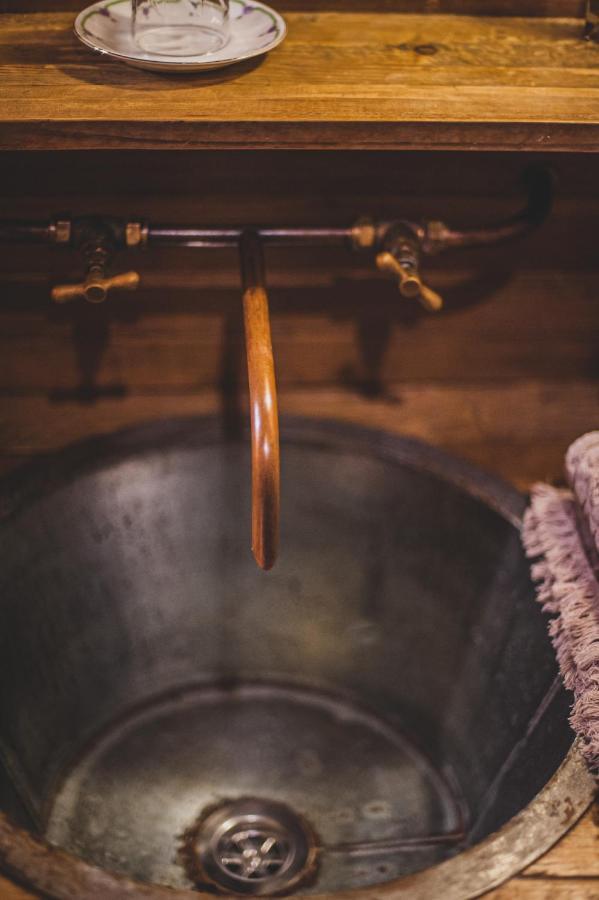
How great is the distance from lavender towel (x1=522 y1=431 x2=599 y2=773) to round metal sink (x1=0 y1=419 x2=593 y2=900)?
0.04m

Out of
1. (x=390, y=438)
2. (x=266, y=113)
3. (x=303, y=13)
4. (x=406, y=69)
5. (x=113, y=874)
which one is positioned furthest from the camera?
(x=390, y=438)

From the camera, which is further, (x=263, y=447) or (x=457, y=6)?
(x=457, y=6)

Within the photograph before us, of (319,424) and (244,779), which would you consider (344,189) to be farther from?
(244,779)

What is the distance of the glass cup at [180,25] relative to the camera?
897 millimetres

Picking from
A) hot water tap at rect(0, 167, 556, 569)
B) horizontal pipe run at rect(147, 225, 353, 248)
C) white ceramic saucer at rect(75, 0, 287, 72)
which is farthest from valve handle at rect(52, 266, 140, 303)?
white ceramic saucer at rect(75, 0, 287, 72)

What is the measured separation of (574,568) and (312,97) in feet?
1.94

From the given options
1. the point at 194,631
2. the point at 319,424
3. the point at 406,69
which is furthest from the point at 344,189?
the point at 194,631

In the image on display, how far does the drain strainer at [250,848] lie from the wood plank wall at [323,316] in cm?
54

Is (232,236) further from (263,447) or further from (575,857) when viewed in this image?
(575,857)

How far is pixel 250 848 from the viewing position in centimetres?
101

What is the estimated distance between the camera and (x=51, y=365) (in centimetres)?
121

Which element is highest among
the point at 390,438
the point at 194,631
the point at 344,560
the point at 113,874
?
the point at 390,438

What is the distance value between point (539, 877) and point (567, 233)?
0.85 metres

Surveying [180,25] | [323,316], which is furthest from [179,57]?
[323,316]
